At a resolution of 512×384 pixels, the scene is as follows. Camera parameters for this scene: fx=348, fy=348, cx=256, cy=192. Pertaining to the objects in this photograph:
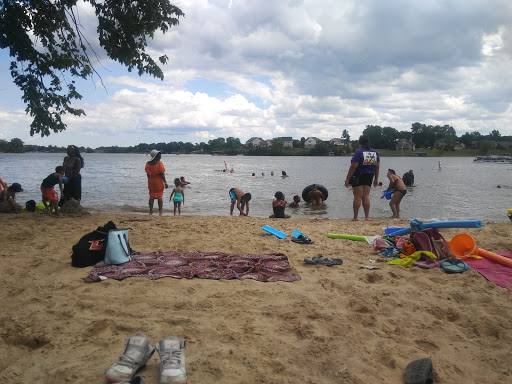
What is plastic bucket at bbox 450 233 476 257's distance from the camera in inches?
209

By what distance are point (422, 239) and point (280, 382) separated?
12.5 feet

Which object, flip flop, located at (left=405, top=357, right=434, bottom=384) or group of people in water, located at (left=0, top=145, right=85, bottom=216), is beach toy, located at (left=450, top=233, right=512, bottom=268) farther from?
group of people in water, located at (left=0, top=145, right=85, bottom=216)

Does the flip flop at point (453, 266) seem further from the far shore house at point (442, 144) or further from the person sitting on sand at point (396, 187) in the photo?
the far shore house at point (442, 144)

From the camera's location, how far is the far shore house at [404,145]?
115000 mm

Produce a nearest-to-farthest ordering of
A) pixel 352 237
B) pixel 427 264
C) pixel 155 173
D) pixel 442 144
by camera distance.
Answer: pixel 427 264 < pixel 352 237 < pixel 155 173 < pixel 442 144

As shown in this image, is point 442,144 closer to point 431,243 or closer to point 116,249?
→ point 431,243

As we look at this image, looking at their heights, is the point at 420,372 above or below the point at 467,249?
below

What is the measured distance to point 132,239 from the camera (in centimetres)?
627

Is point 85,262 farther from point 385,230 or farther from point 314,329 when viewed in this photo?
point 385,230

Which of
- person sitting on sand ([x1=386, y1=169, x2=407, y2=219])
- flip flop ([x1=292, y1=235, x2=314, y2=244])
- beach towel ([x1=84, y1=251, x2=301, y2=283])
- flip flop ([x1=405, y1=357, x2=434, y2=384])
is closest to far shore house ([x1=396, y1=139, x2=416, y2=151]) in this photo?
person sitting on sand ([x1=386, y1=169, x2=407, y2=219])

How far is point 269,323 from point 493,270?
→ 11.1 ft

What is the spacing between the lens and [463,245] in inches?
213

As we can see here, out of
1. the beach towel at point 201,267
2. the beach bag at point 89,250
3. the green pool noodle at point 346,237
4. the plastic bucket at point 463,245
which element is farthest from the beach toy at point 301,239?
the beach bag at point 89,250

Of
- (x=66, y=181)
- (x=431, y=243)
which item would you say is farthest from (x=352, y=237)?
(x=66, y=181)
